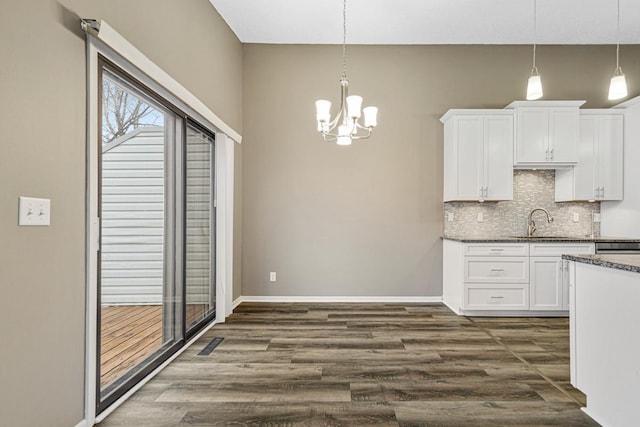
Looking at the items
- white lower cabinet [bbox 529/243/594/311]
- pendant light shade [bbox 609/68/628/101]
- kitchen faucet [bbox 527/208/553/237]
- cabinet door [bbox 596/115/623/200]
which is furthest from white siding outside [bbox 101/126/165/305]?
cabinet door [bbox 596/115/623/200]

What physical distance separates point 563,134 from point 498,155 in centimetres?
77

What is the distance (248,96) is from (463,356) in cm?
386

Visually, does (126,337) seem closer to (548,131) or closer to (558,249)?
(558,249)

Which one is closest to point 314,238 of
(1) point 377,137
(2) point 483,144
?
(1) point 377,137

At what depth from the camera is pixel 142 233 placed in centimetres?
258

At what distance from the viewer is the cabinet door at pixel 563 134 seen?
4331mm

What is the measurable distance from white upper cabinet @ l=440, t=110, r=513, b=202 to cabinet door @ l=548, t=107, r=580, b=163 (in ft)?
1.49

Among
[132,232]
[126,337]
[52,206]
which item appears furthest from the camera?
[126,337]

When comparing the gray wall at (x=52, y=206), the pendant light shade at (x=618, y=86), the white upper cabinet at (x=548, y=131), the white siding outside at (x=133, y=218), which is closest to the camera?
the gray wall at (x=52, y=206)

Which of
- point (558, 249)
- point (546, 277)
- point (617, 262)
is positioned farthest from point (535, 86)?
point (546, 277)

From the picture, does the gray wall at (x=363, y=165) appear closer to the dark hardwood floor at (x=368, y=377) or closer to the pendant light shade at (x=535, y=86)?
the dark hardwood floor at (x=368, y=377)

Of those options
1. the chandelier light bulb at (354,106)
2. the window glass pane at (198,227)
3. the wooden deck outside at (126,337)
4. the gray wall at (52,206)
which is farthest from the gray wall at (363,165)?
the gray wall at (52,206)

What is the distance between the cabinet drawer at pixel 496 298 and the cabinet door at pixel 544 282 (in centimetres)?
12

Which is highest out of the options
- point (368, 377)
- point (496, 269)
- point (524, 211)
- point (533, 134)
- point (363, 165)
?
point (533, 134)
